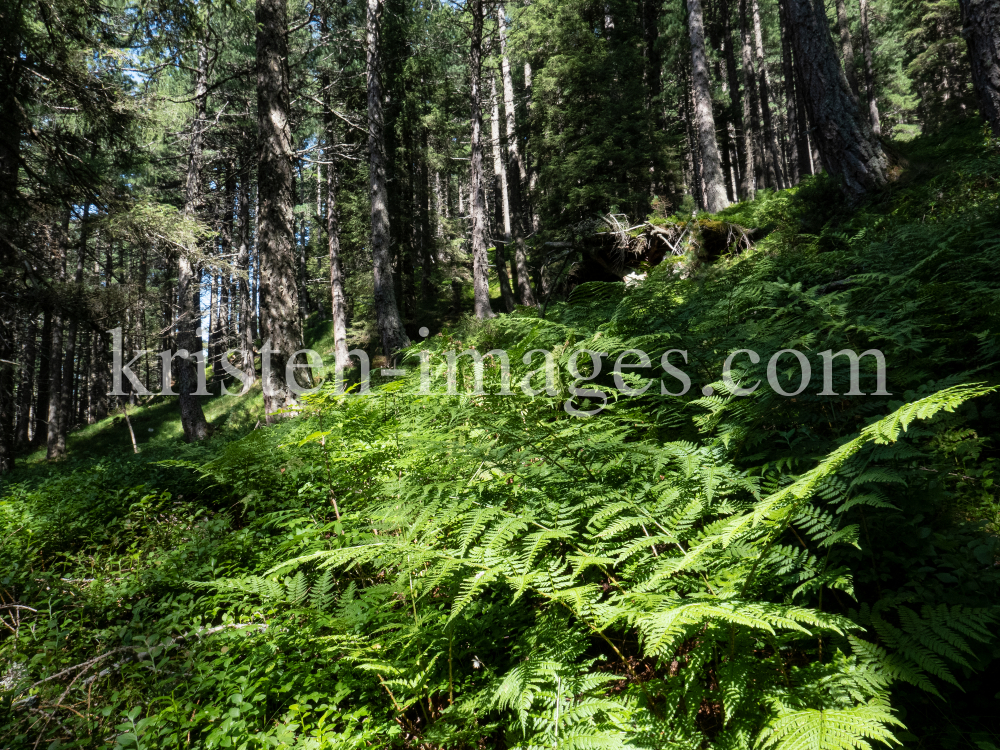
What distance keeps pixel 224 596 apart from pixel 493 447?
1.88 m

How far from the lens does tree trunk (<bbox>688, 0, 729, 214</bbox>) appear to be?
37.2 ft

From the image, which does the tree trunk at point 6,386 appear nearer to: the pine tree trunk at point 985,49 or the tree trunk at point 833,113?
the tree trunk at point 833,113

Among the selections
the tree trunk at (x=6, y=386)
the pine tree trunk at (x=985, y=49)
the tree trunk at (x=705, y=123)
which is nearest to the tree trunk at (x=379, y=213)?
the tree trunk at (x=6, y=386)

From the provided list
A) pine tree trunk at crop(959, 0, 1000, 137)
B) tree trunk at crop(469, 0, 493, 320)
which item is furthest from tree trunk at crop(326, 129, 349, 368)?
pine tree trunk at crop(959, 0, 1000, 137)

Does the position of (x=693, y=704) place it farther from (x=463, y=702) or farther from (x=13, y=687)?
(x=13, y=687)

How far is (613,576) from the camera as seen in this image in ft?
7.55

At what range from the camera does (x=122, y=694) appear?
2.35m

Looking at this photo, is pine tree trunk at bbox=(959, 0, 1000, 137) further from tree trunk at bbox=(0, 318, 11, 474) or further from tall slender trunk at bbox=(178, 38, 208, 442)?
tall slender trunk at bbox=(178, 38, 208, 442)

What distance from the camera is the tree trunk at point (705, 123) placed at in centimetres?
1133

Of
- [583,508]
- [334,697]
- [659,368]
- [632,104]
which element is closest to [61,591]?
[334,697]

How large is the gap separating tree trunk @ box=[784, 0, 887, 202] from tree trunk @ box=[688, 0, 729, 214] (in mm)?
3848

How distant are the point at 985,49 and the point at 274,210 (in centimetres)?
935

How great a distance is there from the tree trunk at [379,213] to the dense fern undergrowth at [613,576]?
325 inches

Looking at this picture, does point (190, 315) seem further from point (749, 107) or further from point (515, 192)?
point (749, 107)
